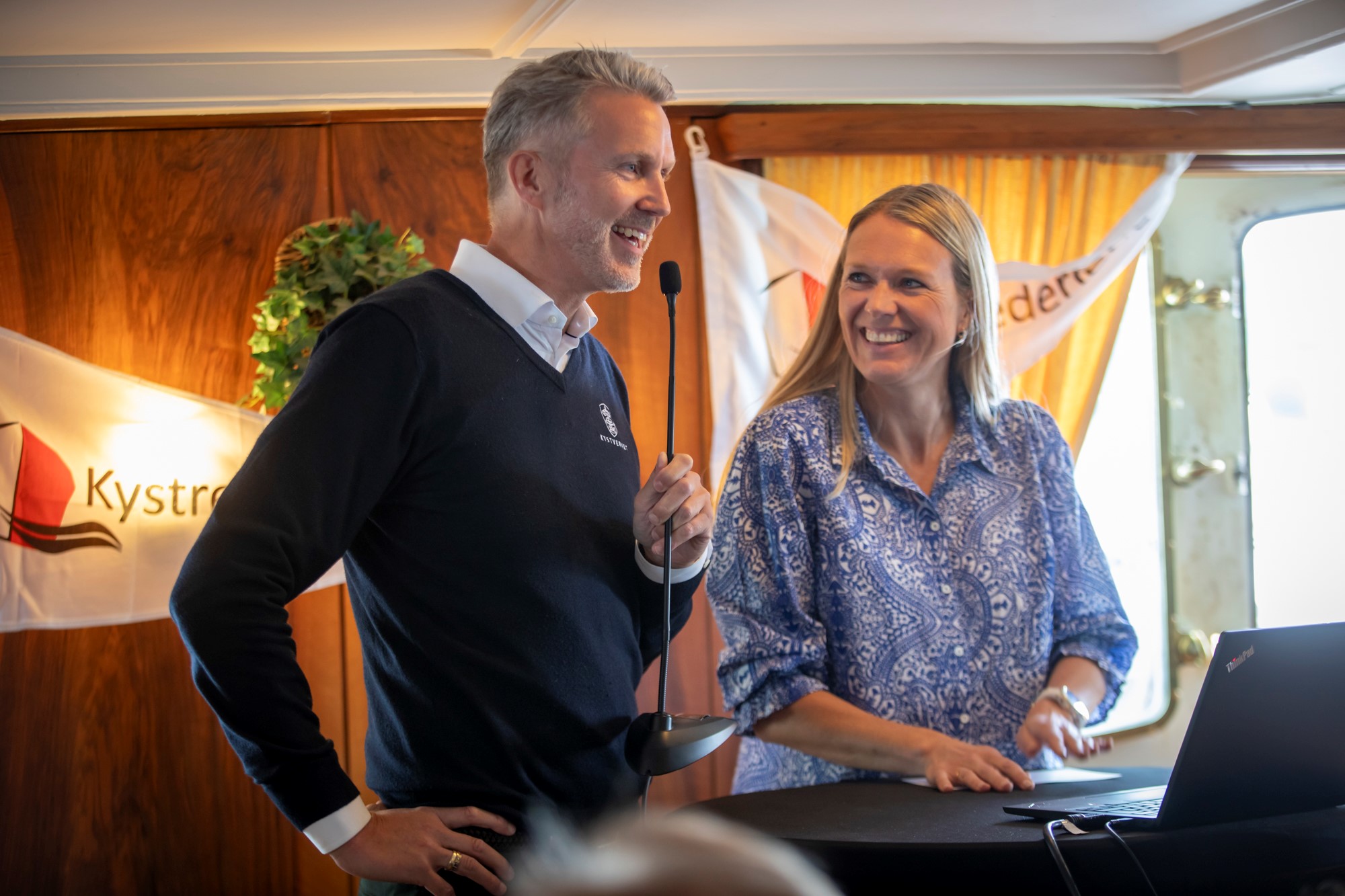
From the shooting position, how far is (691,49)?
2.96 meters

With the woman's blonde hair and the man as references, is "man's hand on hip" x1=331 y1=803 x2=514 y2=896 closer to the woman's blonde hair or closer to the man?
the man

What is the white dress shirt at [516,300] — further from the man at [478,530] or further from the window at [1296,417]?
the window at [1296,417]

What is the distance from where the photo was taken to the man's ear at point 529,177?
1365 mm

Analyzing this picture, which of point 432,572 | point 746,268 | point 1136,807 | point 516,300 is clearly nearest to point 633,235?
point 516,300

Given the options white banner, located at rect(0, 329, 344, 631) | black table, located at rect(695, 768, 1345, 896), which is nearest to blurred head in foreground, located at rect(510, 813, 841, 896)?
black table, located at rect(695, 768, 1345, 896)

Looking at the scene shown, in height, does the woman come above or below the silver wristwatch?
above

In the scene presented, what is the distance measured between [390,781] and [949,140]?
8.55 ft

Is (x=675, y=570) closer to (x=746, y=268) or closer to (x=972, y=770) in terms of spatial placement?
(x=972, y=770)

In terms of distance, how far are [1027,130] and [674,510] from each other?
94.1 inches

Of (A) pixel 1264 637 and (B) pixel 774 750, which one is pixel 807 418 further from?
(A) pixel 1264 637

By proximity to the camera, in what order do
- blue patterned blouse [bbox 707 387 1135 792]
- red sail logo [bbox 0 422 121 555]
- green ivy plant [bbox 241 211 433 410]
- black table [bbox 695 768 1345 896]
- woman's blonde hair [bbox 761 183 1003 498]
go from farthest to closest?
red sail logo [bbox 0 422 121 555]
green ivy plant [bbox 241 211 433 410]
woman's blonde hair [bbox 761 183 1003 498]
blue patterned blouse [bbox 707 387 1135 792]
black table [bbox 695 768 1345 896]

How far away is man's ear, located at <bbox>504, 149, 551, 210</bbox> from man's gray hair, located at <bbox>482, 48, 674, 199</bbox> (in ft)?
0.06

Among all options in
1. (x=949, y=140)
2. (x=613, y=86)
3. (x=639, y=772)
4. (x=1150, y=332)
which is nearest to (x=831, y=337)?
(x=613, y=86)

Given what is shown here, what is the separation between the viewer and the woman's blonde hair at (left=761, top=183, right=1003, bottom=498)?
5.71ft
